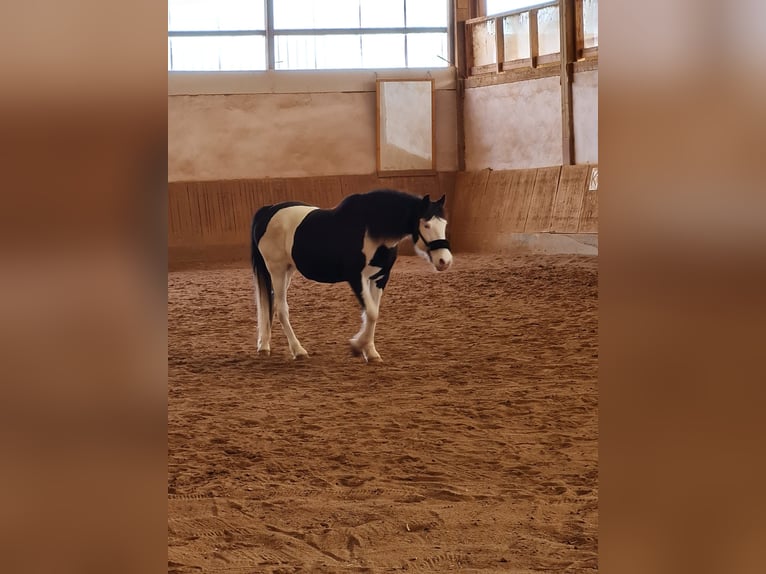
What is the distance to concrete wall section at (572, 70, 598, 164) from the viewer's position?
30.8ft

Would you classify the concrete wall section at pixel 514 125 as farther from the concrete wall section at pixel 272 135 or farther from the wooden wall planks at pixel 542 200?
the concrete wall section at pixel 272 135

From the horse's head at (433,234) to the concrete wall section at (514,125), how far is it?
4.65 m

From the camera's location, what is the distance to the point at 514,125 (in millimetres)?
10398

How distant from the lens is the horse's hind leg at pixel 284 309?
563cm

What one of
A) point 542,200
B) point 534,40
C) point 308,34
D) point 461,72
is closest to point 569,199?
point 542,200

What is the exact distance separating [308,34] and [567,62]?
351 cm

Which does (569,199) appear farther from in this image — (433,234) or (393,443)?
(393,443)

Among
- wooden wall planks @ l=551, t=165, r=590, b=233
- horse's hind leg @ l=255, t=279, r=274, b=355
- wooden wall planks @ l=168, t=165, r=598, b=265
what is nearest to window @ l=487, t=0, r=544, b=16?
wooden wall planks @ l=168, t=165, r=598, b=265

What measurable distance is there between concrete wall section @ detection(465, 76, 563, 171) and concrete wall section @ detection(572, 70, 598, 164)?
257mm

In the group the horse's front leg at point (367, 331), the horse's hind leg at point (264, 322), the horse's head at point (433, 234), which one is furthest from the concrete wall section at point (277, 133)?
the horse's front leg at point (367, 331)
